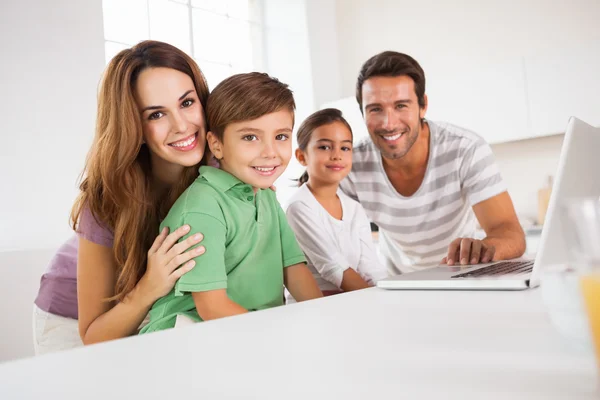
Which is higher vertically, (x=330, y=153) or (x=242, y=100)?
(x=242, y=100)

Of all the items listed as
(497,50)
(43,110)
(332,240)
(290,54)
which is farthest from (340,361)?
(290,54)

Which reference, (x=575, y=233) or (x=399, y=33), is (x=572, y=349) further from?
(x=399, y=33)

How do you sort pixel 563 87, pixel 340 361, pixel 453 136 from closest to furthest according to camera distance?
pixel 340 361
pixel 453 136
pixel 563 87

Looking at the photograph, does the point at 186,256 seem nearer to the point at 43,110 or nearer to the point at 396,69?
the point at 396,69

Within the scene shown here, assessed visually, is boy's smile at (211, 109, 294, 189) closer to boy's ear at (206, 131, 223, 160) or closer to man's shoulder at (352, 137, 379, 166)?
boy's ear at (206, 131, 223, 160)

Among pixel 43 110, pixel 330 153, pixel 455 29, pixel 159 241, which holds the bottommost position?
pixel 159 241

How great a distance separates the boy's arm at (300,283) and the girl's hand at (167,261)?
1.25 ft

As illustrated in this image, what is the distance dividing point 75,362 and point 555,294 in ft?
1.90

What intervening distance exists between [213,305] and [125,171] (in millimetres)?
443

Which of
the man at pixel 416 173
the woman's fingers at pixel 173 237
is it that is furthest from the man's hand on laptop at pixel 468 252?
the woman's fingers at pixel 173 237

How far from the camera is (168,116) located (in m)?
1.49

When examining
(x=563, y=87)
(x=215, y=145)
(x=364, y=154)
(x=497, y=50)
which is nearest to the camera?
(x=215, y=145)

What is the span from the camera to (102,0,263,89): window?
4.21 meters

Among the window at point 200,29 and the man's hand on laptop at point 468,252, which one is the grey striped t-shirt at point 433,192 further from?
the window at point 200,29
